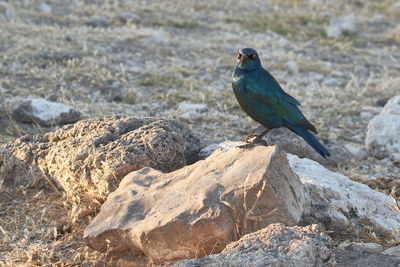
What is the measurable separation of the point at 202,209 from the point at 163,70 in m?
4.55

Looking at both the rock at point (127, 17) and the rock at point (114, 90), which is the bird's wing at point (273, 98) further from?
the rock at point (127, 17)

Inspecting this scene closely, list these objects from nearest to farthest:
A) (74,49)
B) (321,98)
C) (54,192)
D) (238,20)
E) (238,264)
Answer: (238,264) < (54,192) < (321,98) < (74,49) < (238,20)

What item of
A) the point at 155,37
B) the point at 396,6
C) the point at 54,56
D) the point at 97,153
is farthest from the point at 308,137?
the point at 396,6

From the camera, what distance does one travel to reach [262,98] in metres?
3.82

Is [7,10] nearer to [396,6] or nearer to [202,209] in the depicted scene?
[202,209]

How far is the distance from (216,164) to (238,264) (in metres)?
0.92

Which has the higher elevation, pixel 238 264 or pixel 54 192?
pixel 238 264

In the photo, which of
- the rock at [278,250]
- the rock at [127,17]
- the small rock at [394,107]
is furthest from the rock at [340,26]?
the rock at [278,250]

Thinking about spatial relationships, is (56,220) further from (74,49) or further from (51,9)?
(51,9)

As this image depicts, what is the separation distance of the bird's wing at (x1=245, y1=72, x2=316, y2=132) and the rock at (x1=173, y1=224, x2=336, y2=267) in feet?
3.96

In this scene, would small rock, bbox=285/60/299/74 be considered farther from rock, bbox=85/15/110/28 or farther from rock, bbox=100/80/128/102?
rock, bbox=85/15/110/28

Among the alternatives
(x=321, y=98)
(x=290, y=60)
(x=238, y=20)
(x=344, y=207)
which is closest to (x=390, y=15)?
(x=238, y=20)

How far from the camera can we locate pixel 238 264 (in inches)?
101

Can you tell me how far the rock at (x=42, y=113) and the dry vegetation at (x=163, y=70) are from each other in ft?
0.46
